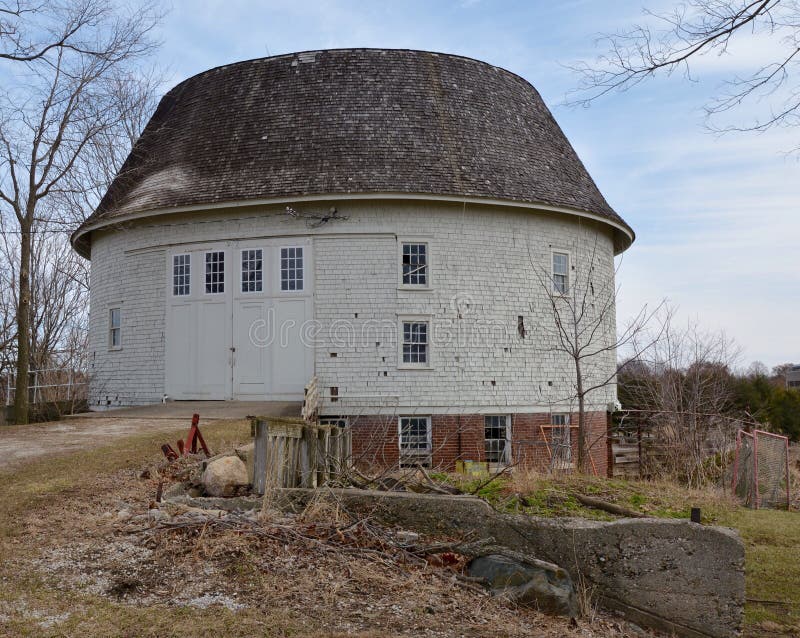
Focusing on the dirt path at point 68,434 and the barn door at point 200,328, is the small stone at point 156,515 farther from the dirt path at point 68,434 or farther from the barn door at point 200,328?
the barn door at point 200,328

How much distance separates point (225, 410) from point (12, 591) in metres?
10.7

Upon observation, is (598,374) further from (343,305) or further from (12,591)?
(12,591)

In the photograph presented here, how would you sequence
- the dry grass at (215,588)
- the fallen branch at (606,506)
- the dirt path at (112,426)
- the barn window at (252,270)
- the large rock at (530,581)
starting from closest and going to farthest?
the dry grass at (215,588), the large rock at (530,581), the fallen branch at (606,506), the dirt path at (112,426), the barn window at (252,270)

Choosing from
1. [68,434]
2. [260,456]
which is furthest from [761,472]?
[68,434]

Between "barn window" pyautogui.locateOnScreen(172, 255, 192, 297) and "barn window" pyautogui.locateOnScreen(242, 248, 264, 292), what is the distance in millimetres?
1404

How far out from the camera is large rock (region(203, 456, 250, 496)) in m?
9.36

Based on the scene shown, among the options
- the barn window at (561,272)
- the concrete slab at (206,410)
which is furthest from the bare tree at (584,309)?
the concrete slab at (206,410)

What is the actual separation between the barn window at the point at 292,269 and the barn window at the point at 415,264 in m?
2.32

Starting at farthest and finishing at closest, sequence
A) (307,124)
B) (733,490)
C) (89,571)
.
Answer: (307,124) → (733,490) → (89,571)

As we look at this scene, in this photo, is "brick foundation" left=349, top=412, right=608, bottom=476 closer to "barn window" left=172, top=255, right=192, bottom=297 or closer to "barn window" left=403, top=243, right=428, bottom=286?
"barn window" left=403, top=243, right=428, bottom=286

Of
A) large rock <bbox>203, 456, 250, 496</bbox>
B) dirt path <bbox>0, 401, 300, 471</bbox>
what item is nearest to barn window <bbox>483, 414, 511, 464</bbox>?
dirt path <bbox>0, 401, 300, 471</bbox>

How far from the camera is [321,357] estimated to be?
18.3m

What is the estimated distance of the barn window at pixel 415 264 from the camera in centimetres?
1848

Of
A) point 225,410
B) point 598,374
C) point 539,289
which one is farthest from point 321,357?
point 598,374
